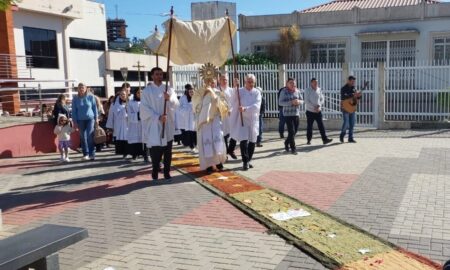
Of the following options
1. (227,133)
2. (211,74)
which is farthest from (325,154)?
(211,74)

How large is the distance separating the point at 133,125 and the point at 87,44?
26.2 metres

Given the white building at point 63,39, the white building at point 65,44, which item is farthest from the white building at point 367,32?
the white building at point 63,39

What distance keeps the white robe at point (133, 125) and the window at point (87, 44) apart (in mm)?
24324

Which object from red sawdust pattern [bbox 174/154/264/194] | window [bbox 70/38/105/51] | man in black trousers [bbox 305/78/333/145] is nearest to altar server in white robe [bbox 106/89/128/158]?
red sawdust pattern [bbox 174/154/264/194]

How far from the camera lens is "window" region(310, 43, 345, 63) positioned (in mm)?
27352

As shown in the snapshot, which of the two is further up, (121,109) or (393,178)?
(121,109)

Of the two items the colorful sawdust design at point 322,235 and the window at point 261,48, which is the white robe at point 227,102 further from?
the window at point 261,48

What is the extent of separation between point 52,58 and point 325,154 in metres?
24.2

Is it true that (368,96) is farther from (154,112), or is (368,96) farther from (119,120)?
(154,112)

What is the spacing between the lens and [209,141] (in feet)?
29.4

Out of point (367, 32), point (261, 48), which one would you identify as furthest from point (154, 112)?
point (261, 48)

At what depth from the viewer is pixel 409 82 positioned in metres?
15.2

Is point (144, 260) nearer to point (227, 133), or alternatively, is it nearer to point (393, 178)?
point (393, 178)

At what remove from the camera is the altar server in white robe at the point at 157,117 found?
8523 millimetres
